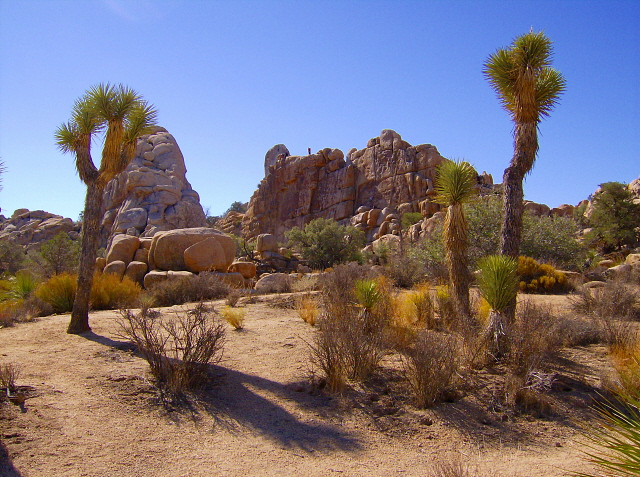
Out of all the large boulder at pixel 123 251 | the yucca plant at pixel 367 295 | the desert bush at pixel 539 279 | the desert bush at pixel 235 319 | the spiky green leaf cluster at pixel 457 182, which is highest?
the spiky green leaf cluster at pixel 457 182

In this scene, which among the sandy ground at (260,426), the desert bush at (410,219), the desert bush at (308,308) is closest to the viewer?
the sandy ground at (260,426)

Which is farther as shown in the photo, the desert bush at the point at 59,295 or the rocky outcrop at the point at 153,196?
the rocky outcrop at the point at 153,196

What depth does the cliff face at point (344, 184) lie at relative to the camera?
40.1m

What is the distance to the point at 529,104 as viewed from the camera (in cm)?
820

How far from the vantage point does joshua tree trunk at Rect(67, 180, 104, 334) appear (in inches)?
349

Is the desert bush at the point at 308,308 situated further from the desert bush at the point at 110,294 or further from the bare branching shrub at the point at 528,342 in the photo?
the desert bush at the point at 110,294

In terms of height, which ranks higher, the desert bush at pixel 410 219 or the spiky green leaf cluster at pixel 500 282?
the desert bush at pixel 410 219

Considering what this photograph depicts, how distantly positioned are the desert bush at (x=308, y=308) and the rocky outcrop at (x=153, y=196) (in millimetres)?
25150

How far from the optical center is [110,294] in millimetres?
12867

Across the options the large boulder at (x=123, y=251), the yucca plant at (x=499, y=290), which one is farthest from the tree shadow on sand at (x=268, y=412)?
the large boulder at (x=123, y=251)

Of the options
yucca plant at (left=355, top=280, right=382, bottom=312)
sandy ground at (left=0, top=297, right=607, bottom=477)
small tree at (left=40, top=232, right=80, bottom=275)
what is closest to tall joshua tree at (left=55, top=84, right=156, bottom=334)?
sandy ground at (left=0, top=297, right=607, bottom=477)

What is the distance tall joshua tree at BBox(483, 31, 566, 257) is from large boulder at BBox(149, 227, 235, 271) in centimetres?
1268

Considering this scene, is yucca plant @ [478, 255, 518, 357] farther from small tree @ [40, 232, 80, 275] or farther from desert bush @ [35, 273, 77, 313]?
small tree @ [40, 232, 80, 275]

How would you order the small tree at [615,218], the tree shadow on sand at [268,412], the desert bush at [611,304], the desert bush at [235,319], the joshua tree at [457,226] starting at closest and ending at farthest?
the tree shadow on sand at [268,412], the joshua tree at [457,226], the desert bush at [235,319], the desert bush at [611,304], the small tree at [615,218]
